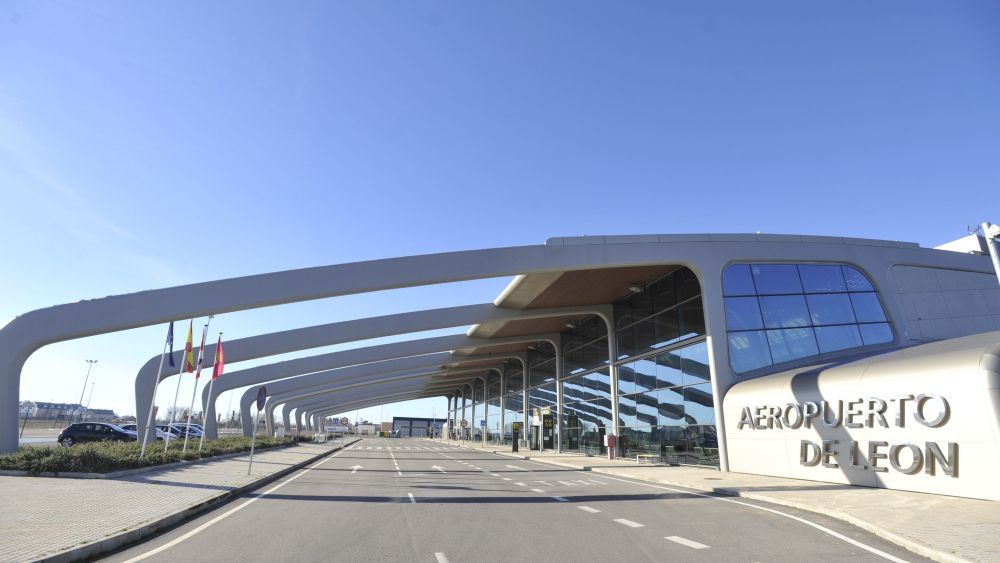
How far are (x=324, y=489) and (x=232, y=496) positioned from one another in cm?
245

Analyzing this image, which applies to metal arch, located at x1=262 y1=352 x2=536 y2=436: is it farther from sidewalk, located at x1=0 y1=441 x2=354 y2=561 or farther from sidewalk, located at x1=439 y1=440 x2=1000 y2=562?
sidewalk, located at x1=0 y1=441 x2=354 y2=561

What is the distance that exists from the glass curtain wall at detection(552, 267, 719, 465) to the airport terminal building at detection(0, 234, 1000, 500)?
11cm

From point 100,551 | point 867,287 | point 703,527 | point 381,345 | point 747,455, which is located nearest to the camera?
point 100,551

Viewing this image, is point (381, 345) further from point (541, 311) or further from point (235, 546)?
point (235, 546)

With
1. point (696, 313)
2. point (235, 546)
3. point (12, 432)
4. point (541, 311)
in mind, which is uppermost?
point (541, 311)

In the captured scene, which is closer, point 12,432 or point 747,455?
point 12,432

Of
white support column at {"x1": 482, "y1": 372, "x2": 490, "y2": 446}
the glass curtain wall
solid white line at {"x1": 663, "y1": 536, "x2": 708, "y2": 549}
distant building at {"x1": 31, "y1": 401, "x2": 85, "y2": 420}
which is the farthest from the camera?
distant building at {"x1": 31, "y1": 401, "x2": 85, "y2": 420}

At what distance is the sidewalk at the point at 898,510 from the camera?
7234 mm

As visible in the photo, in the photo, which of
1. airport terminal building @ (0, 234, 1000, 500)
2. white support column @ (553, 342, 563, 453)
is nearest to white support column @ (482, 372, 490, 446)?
white support column @ (553, 342, 563, 453)

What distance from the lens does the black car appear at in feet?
98.8

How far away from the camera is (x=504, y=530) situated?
28.6ft

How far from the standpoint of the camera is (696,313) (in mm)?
22750

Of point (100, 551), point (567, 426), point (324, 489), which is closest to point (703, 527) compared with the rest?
point (100, 551)

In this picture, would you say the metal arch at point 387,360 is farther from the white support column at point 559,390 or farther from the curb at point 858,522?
the curb at point 858,522
